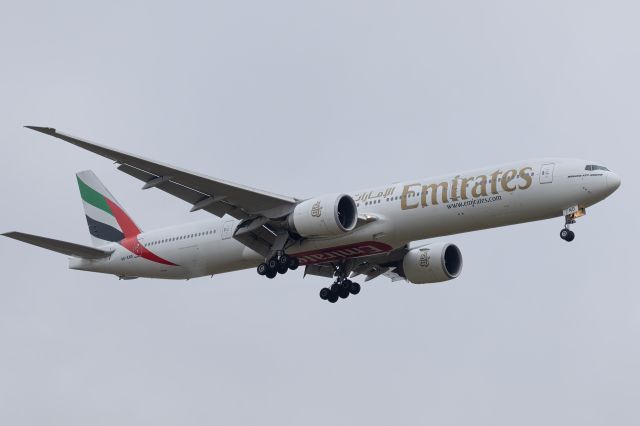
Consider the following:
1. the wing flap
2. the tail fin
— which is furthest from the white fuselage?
the tail fin

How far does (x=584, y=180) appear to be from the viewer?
40.5 m

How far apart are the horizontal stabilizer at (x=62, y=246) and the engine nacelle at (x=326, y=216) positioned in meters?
9.85

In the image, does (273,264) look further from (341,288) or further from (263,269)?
(341,288)

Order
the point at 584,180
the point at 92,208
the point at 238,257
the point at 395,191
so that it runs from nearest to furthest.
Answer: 1. the point at 584,180
2. the point at 395,191
3. the point at 238,257
4. the point at 92,208

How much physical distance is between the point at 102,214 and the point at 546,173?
2058 cm

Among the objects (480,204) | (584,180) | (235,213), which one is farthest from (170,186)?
(584,180)

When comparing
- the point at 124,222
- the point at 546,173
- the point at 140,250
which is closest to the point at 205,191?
the point at 140,250

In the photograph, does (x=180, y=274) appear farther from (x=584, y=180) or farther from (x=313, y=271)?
(x=584, y=180)

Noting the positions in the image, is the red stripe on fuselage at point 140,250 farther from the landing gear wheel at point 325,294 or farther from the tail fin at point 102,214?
the landing gear wheel at point 325,294

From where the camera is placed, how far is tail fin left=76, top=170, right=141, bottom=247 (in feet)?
170

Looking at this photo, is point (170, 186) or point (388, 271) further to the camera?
point (388, 271)

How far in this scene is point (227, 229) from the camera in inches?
1848

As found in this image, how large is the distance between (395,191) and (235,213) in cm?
603

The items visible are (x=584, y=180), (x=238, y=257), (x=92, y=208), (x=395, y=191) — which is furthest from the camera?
(x=92, y=208)
